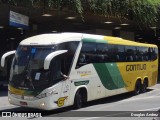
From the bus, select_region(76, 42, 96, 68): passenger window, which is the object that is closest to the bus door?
the bus

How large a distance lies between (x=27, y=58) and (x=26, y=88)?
1.14m

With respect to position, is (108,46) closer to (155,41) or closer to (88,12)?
(88,12)

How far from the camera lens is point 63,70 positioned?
47.5 feet

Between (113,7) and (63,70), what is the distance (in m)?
11.6

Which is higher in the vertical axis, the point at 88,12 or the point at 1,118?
the point at 88,12

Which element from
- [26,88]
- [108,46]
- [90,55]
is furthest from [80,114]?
[108,46]

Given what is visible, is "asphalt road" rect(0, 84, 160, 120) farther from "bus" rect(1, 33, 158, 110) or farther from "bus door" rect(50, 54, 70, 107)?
"bus door" rect(50, 54, 70, 107)

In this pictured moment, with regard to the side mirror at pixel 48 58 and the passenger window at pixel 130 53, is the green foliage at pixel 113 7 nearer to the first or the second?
the passenger window at pixel 130 53

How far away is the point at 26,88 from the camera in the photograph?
13773 mm

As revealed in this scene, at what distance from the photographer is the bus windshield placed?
13742 mm

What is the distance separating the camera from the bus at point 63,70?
540 inches

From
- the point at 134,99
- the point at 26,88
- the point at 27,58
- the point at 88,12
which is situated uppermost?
the point at 88,12

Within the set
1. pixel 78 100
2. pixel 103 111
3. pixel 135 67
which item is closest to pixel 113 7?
pixel 135 67

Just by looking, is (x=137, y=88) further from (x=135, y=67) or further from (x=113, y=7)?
(x=113, y=7)
